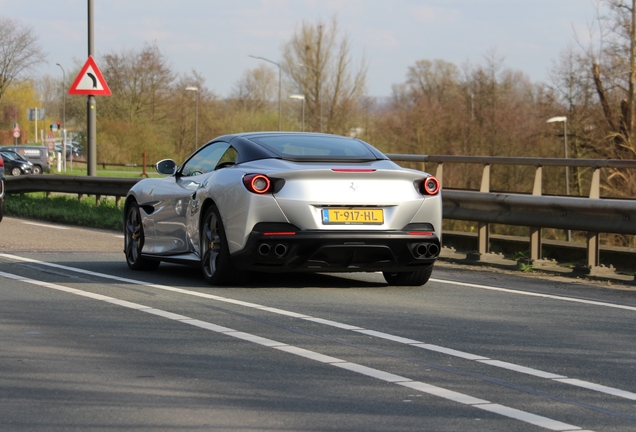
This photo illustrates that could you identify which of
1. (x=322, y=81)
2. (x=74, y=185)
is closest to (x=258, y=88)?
(x=322, y=81)

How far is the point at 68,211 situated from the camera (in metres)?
19.0

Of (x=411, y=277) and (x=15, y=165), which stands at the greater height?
(x=15, y=165)

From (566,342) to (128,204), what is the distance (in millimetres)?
5782

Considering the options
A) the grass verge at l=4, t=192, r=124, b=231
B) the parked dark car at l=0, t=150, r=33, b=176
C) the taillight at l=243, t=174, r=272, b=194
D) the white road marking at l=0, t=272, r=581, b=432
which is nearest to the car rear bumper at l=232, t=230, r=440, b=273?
the taillight at l=243, t=174, r=272, b=194

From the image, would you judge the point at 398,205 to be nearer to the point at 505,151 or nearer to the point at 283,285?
the point at 283,285

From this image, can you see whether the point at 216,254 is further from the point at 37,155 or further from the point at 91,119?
the point at 37,155

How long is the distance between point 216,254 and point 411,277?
5.54 ft

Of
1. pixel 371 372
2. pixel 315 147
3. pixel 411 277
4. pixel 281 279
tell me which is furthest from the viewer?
pixel 281 279

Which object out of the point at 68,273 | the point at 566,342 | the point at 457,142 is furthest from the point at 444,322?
the point at 457,142

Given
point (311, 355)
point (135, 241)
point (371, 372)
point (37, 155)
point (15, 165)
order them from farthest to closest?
point (37, 155) → point (15, 165) → point (135, 241) → point (311, 355) → point (371, 372)

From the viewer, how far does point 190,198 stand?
9617mm

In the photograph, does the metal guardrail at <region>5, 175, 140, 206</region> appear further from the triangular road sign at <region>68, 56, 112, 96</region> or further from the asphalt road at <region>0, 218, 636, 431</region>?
the asphalt road at <region>0, 218, 636, 431</region>

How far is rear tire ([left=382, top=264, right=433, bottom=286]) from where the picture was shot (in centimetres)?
930

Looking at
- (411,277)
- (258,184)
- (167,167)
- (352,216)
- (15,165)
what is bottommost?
(411,277)
